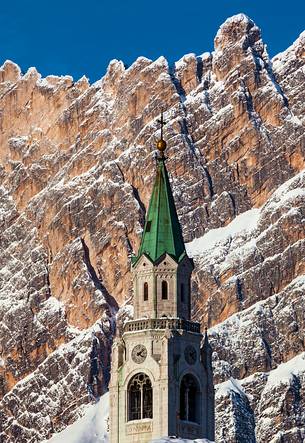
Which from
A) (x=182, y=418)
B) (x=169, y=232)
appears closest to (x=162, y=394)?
(x=182, y=418)

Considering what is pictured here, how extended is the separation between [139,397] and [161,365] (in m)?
2.00

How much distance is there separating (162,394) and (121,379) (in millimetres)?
2547

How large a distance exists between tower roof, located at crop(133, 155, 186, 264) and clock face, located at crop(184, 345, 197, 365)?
4047mm

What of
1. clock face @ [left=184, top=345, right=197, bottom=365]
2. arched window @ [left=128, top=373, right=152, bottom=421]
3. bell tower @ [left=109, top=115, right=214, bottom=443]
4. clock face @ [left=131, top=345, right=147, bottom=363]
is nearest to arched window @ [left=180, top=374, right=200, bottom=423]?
bell tower @ [left=109, top=115, right=214, bottom=443]

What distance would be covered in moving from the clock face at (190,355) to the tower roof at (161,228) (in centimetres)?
405

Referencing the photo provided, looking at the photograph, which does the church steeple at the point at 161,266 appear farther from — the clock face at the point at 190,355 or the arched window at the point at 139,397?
the arched window at the point at 139,397

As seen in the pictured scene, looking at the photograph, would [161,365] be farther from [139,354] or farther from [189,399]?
[189,399]

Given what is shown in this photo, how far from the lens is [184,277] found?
106 m

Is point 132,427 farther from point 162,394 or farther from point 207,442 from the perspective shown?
point 207,442

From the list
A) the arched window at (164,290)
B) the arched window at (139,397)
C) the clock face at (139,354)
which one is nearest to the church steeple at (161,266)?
the arched window at (164,290)

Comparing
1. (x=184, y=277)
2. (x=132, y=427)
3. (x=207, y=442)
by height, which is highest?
(x=184, y=277)

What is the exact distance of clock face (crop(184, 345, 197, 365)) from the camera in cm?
10406

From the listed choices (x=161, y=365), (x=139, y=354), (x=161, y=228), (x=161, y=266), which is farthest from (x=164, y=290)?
(x=161, y=228)

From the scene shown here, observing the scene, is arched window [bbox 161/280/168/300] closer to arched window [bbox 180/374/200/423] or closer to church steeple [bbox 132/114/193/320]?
church steeple [bbox 132/114/193/320]
